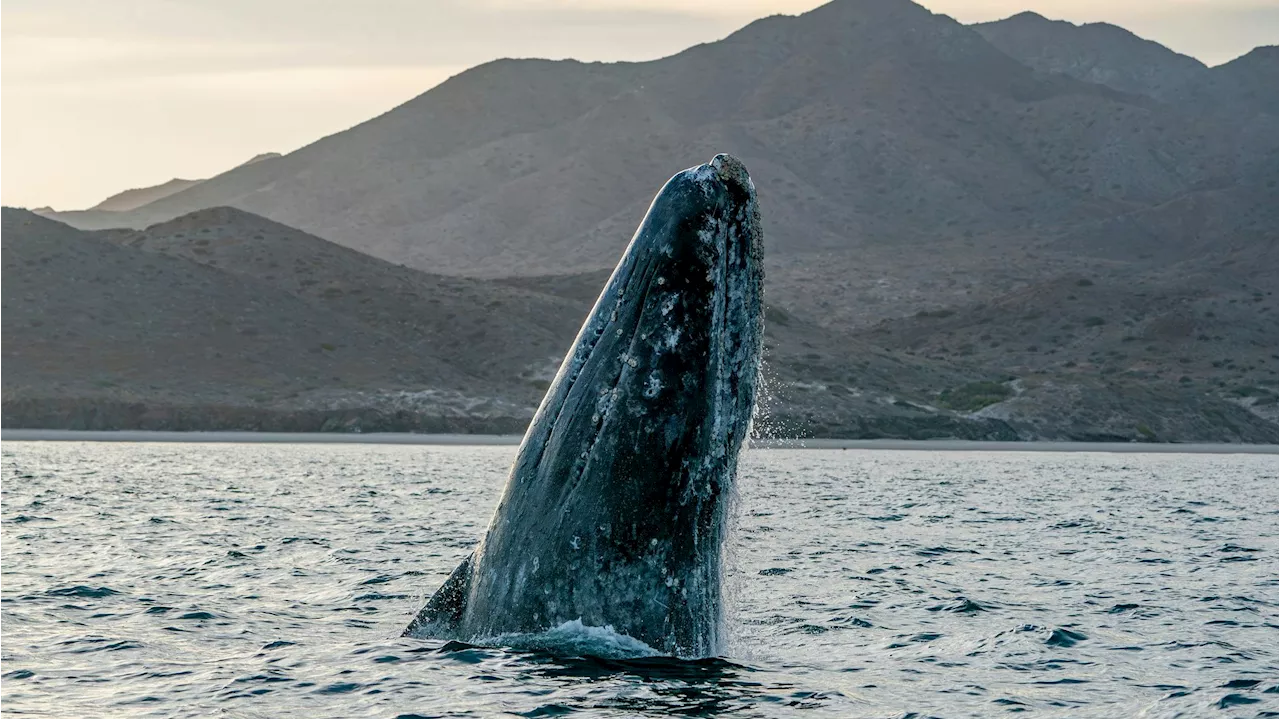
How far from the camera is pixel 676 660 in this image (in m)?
10.1

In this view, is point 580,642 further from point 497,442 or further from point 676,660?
point 497,442

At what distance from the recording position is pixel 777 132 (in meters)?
184

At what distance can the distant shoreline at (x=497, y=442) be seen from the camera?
205ft

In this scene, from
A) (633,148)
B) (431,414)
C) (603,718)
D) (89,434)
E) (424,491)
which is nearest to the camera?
(603,718)

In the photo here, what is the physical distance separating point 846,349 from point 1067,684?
3095 inches

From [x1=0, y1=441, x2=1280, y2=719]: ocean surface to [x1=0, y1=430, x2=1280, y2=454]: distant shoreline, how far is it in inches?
1096

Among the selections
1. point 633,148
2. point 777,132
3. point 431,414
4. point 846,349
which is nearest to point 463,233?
point 633,148

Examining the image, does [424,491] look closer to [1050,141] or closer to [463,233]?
[463,233]

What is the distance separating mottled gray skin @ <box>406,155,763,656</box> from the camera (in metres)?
9.45

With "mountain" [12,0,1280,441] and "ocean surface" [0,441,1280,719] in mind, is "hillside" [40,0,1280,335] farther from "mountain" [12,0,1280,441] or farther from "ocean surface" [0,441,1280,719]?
"ocean surface" [0,441,1280,719]

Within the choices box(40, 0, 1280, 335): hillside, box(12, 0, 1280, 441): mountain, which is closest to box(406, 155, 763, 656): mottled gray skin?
box(12, 0, 1280, 441): mountain

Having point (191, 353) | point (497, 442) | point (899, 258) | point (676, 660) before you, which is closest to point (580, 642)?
point (676, 660)

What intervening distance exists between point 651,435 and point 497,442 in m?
57.2

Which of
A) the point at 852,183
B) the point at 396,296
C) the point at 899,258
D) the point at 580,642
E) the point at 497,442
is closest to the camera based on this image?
the point at 580,642
